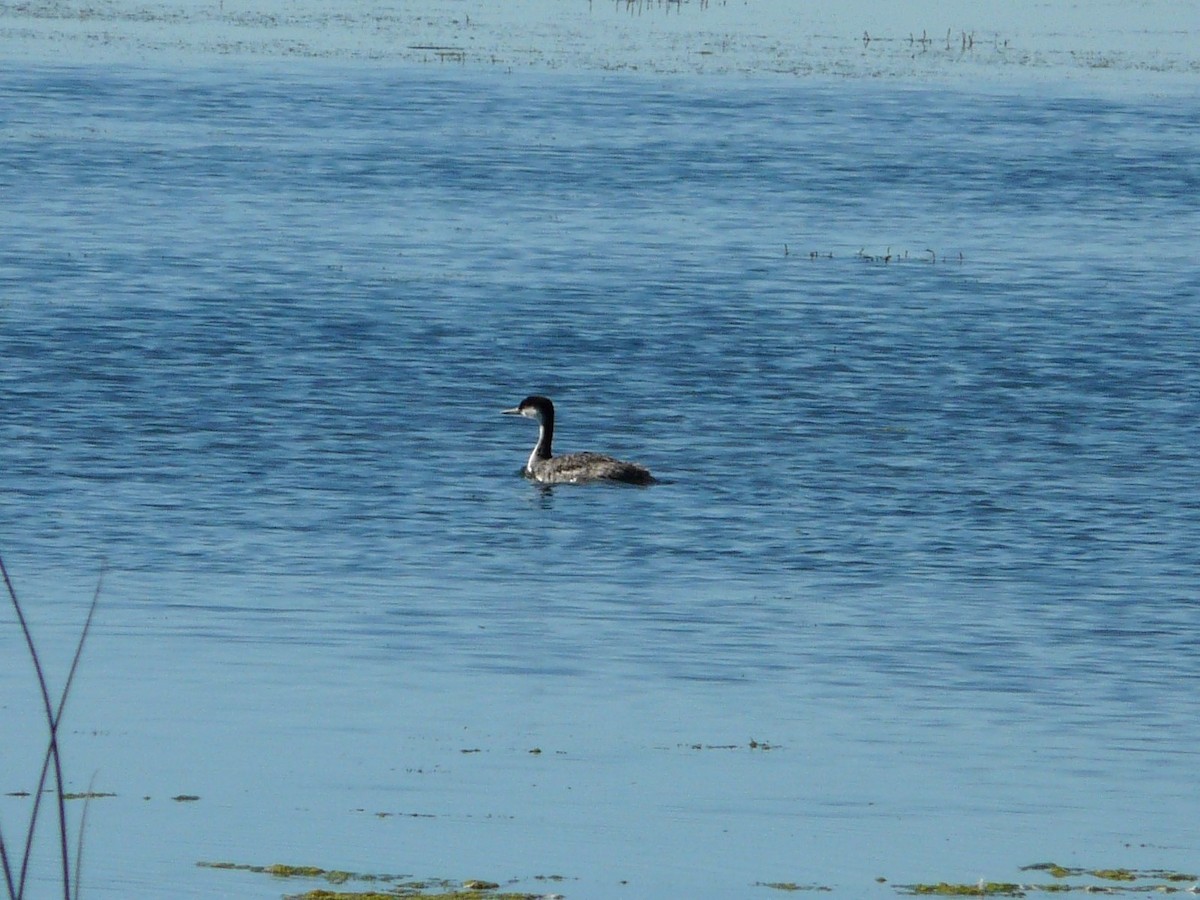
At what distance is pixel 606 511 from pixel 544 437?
245 centimetres

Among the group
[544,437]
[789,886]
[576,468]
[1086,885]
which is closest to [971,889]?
[1086,885]

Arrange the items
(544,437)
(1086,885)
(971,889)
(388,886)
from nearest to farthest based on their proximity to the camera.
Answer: (388,886) < (971,889) < (1086,885) < (544,437)

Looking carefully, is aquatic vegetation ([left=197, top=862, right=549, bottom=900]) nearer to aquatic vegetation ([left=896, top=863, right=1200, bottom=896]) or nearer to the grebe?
aquatic vegetation ([left=896, top=863, right=1200, bottom=896])

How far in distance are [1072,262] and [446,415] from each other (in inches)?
582

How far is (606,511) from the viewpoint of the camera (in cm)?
2066

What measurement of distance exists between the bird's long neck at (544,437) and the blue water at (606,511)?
46cm

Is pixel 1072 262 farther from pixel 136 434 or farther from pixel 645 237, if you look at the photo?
pixel 136 434

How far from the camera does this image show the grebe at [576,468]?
70.4ft

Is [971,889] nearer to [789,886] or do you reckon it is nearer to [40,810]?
[789,886]

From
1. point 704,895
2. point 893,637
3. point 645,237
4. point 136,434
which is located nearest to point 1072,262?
point 645,237

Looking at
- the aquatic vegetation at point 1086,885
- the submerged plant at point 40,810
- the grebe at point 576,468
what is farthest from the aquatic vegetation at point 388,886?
the grebe at point 576,468

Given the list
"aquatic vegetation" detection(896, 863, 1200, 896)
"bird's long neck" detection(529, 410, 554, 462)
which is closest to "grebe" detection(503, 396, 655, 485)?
"bird's long neck" detection(529, 410, 554, 462)

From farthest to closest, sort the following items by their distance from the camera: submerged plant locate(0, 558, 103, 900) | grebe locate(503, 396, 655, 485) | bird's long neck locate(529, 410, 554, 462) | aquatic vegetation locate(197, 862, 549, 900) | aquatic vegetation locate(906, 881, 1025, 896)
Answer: bird's long neck locate(529, 410, 554, 462)
grebe locate(503, 396, 655, 485)
aquatic vegetation locate(906, 881, 1025, 896)
aquatic vegetation locate(197, 862, 549, 900)
submerged plant locate(0, 558, 103, 900)

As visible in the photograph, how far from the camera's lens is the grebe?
2147 cm
